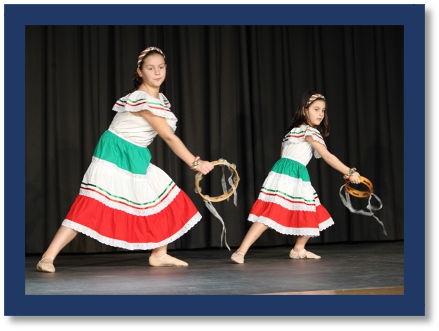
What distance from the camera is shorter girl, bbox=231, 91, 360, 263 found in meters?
4.83

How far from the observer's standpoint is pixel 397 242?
21.4 feet

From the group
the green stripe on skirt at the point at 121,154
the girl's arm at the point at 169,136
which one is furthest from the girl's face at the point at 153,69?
the green stripe on skirt at the point at 121,154

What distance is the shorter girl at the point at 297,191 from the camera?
4832mm

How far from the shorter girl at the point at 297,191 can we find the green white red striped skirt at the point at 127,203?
70cm

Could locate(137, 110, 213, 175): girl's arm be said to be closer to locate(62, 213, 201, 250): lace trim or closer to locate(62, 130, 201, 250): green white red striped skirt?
locate(62, 130, 201, 250): green white red striped skirt

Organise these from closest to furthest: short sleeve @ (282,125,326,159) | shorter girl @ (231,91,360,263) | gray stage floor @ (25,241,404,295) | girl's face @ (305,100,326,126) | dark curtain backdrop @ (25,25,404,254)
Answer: gray stage floor @ (25,241,404,295), shorter girl @ (231,91,360,263), short sleeve @ (282,125,326,159), girl's face @ (305,100,326,126), dark curtain backdrop @ (25,25,404,254)

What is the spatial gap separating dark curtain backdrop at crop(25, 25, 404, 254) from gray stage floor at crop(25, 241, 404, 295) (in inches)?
28.3

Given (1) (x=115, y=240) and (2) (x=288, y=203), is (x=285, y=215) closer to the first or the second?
(2) (x=288, y=203)

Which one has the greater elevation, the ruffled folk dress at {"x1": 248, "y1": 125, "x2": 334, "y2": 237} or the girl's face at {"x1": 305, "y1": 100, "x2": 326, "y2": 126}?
the girl's face at {"x1": 305, "y1": 100, "x2": 326, "y2": 126}

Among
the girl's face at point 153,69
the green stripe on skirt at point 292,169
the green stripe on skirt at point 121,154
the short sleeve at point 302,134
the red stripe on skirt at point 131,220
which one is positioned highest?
the girl's face at point 153,69

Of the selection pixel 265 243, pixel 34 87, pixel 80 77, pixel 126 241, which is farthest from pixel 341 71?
pixel 126 241

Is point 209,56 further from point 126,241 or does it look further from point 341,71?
point 126,241

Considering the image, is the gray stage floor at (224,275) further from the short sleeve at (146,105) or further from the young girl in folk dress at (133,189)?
the short sleeve at (146,105)

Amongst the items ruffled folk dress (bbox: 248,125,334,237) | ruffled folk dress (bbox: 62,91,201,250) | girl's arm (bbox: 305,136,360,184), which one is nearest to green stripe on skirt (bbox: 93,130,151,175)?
ruffled folk dress (bbox: 62,91,201,250)
